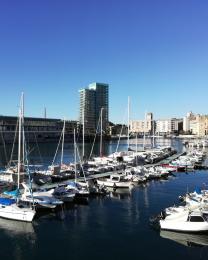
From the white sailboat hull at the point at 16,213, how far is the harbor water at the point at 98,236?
1.37 feet

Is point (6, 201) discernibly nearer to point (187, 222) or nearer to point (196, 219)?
point (187, 222)

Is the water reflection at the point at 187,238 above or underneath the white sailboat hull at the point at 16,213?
underneath

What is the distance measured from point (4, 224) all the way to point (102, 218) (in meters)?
7.72

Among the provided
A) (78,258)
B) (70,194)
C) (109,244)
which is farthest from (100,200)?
(78,258)

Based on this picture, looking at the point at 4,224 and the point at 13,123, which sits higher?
the point at 13,123

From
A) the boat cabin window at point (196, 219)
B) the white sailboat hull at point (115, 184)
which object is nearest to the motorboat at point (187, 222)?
the boat cabin window at point (196, 219)

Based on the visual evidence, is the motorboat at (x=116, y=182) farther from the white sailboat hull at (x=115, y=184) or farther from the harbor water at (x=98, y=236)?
the harbor water at (x=98, y=236)

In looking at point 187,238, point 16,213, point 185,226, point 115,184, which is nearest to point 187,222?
point 185,226

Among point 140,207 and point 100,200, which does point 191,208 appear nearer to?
point 140,207

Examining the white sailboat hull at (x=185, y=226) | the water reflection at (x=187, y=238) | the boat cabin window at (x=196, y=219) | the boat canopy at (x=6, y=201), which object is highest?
the boat canopy at (x=6, y=201)

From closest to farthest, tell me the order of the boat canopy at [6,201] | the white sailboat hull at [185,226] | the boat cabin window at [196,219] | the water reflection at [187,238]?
the water reflection at [187,238] → the white sailboat hull at [185,226] → the boat cabin window at [196,219] → the boat canopy at [6,201]

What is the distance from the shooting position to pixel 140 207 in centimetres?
3316

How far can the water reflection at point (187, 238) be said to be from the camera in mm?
24055

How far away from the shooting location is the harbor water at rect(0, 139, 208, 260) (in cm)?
2216
